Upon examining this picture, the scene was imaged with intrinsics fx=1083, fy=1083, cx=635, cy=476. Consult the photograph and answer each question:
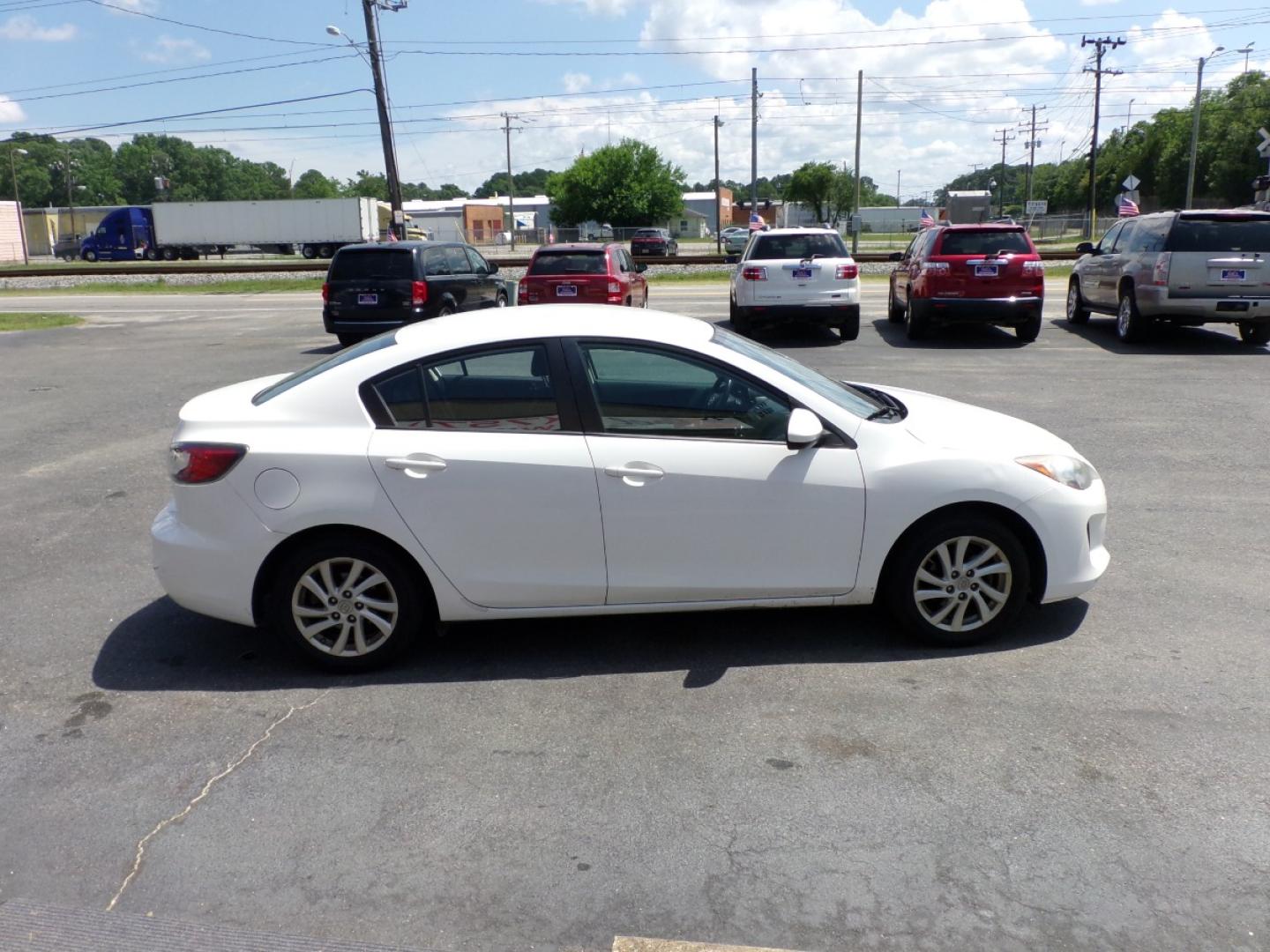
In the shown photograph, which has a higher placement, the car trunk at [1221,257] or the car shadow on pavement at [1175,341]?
the car trunk at [1221,257]

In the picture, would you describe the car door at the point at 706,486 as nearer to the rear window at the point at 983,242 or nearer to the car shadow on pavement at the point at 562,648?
the car shadow on pavement at the point at 562,648

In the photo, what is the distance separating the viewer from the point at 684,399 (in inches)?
188

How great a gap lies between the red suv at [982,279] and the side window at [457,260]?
24.1 feet

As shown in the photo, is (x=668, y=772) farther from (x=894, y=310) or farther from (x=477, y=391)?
(x=894, y=310)

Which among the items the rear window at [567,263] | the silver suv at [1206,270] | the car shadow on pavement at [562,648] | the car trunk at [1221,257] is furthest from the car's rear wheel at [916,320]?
the car shadow on pavement at [562,648]

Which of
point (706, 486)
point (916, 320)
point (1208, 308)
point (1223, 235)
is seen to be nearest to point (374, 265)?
point (916, 320)

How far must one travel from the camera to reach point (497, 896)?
3.19m

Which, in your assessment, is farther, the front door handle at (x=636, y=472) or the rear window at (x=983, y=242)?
the rear window at (x=983, y=242)

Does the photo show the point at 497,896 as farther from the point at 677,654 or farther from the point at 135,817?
the point at 677,654

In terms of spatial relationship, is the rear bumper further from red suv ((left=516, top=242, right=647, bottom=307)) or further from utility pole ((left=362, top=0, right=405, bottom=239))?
utility pole ((left=362, top=0, right=405, bottom=239))

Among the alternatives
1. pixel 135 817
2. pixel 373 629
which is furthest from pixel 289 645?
pixel 135 817

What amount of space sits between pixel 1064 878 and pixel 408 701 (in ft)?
8.45

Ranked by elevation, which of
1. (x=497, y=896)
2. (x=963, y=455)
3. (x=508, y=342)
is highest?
(x=508, y=342)

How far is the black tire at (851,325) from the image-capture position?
16.7 m
